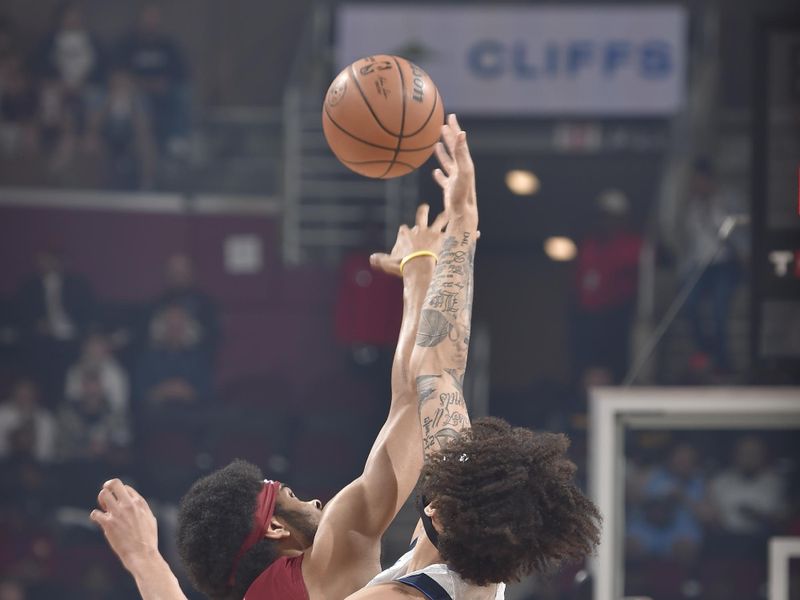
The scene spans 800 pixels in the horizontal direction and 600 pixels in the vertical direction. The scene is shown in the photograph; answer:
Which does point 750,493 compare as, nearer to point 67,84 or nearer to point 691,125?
point 691,125

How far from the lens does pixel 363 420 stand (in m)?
9.32

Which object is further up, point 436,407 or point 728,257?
point 728,257

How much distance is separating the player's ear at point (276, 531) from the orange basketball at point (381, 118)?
41.9 inches

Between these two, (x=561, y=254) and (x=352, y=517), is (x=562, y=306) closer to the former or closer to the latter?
(x=561, y=254)

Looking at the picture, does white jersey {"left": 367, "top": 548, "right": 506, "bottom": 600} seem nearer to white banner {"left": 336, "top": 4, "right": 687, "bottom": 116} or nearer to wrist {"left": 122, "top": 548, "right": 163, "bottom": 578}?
wrist {"left": 122, "top": 548, "right": 163, "bottom": 578}

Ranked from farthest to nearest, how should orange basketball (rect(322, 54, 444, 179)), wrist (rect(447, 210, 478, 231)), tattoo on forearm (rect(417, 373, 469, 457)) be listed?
orange basketball (rect(322, 54, 444, 179)) → wrist (rect(447, 210, 478, 231)) → tattoo on forearm (rect(417, 373, 469, 457))

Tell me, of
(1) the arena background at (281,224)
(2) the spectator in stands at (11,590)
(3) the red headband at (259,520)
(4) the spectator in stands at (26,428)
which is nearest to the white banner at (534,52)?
(1) the arena background at (281,224)

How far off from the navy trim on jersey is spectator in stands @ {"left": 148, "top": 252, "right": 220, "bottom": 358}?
7.29 metres

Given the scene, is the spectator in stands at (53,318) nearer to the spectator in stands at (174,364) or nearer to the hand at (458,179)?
the spectator in stands at (174,364)

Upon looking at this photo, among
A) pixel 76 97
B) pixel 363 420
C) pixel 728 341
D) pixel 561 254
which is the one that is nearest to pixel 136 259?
pixel 76 97

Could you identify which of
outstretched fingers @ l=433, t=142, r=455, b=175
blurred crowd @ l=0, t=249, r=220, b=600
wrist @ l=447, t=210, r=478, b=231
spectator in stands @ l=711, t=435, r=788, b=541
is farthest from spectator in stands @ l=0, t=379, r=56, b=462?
Result: wrist @ l=447, t=210, r=478, b=231

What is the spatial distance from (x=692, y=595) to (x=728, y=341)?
1.79 metres

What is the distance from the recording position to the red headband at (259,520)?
105 inches

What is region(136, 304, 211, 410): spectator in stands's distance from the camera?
9.30 metres
